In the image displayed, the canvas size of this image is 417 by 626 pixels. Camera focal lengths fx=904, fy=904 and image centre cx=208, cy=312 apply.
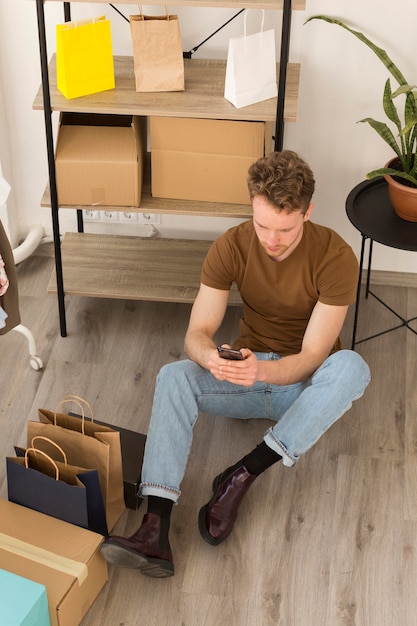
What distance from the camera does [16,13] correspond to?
2.96 m

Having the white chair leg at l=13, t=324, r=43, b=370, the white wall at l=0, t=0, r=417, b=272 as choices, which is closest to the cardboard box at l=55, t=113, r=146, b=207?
the white wall at l=0, t=0, r=417, b=272

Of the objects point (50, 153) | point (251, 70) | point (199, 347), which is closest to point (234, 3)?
point (251, 70)

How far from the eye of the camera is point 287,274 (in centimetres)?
251

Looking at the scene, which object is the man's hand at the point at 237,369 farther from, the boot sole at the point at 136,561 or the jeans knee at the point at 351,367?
the boot sole at the point at 136,561

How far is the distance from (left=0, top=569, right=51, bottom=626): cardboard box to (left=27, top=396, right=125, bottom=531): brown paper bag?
1.19ft

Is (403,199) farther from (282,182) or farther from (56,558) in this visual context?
(56,558)

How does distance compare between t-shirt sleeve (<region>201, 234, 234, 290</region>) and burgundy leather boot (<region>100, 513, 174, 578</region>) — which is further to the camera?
t-shirt sleeve (<region>201, 234, 234, 290</region>)

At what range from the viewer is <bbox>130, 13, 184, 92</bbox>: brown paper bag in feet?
8.43

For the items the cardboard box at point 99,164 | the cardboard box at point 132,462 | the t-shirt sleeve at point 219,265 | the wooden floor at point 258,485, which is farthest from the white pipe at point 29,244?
the t-shirt sleeve at point 219,265

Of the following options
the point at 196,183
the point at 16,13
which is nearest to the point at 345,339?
the point at 196,183

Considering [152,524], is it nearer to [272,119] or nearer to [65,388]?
[65,388]

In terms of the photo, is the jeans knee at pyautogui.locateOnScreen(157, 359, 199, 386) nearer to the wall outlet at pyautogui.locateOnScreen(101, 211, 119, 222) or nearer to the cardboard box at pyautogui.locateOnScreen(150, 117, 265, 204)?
the cardboard box at pyautogui.locateOnScreen(150, 117, 265, 204)

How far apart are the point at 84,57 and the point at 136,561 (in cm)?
143

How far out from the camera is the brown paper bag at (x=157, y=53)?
2.57m
